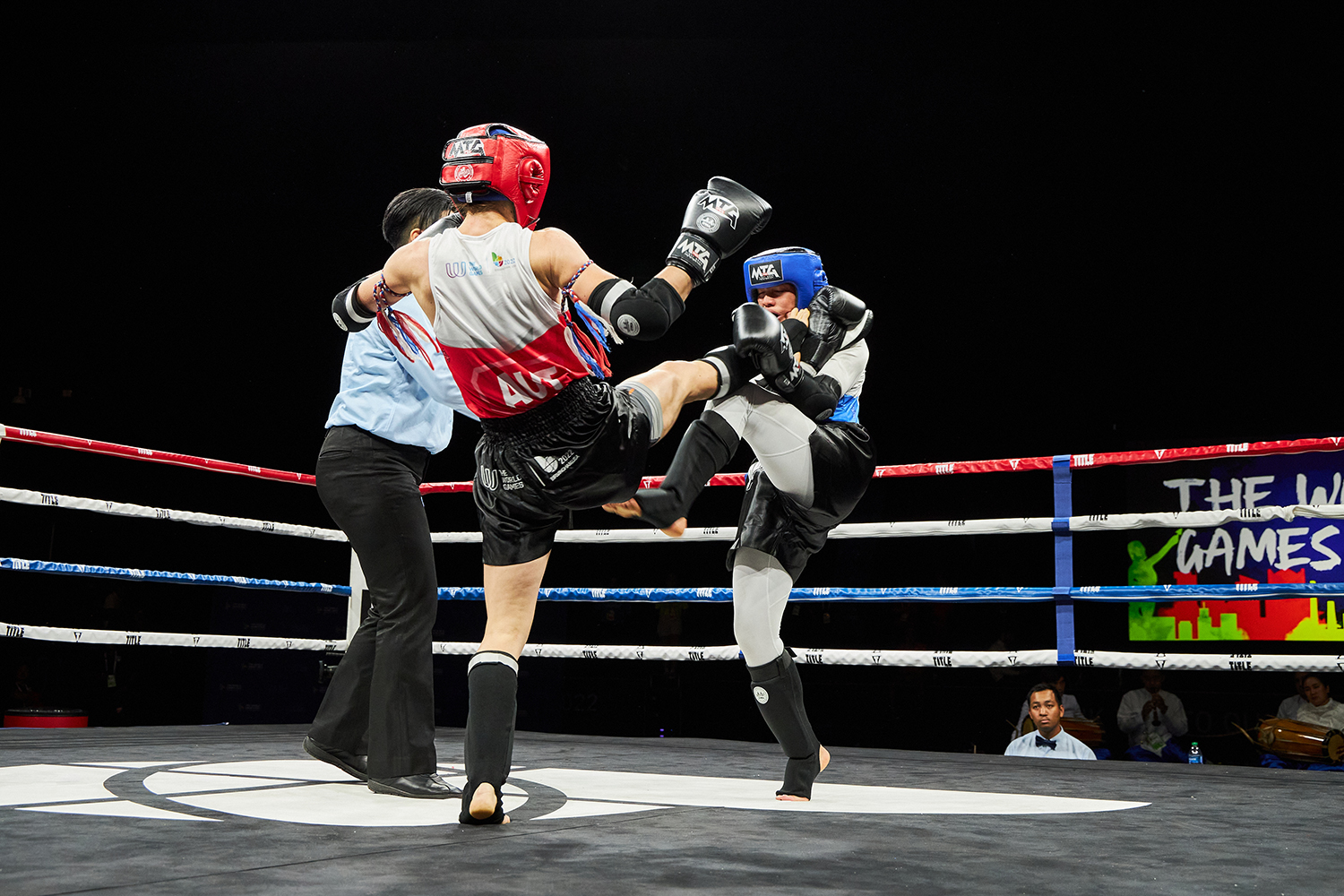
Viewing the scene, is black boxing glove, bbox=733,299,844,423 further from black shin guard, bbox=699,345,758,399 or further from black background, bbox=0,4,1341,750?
black background, bbox=0,4,1341,750

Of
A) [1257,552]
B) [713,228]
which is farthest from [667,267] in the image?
[1257,552]

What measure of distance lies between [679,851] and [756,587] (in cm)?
86

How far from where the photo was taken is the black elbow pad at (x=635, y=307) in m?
1.55

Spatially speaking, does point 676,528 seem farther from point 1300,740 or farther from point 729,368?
point 1300,740

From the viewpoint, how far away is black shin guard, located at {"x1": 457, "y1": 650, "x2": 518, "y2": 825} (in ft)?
5.30

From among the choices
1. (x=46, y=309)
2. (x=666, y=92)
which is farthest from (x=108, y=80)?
(x=666, y=92)

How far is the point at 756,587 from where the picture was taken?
2164mm

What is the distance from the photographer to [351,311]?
6.48 ft

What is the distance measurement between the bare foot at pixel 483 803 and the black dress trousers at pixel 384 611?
459 mm

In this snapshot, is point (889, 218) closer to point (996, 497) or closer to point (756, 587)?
point (996, 497)

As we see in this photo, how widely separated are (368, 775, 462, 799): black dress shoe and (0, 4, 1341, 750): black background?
164 inches

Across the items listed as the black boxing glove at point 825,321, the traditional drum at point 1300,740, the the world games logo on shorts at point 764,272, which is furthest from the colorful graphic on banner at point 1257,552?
the the world games logo on shorts at point 764,272

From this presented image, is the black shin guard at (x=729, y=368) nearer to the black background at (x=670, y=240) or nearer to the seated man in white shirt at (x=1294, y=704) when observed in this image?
the black background at (x=670, y=240)

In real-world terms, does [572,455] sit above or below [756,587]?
above
